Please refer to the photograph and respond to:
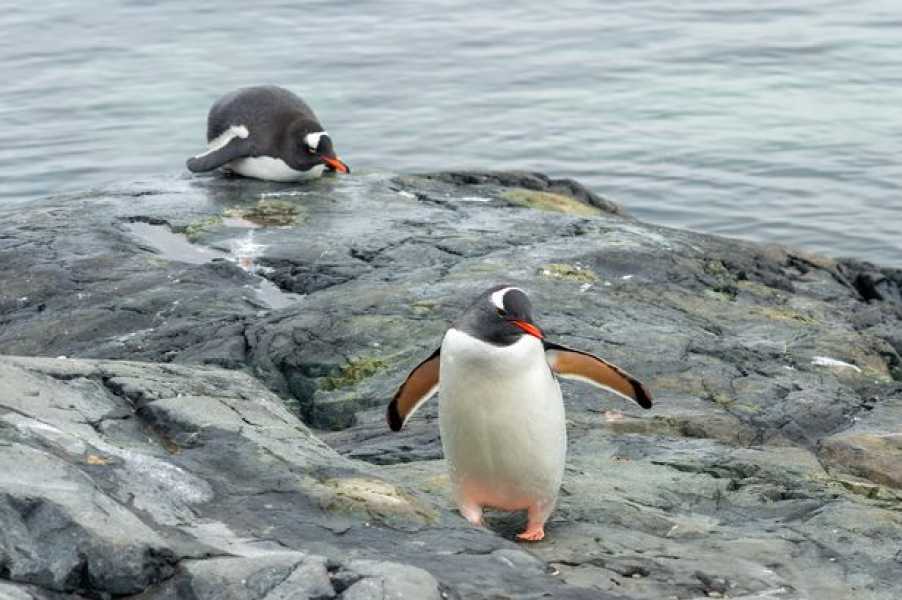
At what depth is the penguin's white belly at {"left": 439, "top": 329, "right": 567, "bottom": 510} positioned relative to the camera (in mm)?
6264

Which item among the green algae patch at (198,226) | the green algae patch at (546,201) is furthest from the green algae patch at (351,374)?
the green algae patch at (546,201)

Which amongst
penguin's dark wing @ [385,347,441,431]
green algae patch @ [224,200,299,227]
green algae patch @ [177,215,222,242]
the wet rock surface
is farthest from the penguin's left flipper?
penguin's dark wing @ [385,347,441,431]

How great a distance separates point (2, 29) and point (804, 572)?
64.1ft

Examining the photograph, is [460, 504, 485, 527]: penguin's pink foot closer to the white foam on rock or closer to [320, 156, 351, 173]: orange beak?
the white foam on rock

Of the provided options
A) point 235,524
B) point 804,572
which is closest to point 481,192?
point 804,572

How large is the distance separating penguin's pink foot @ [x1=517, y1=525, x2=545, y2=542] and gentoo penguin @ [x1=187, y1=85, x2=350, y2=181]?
19.4 feet

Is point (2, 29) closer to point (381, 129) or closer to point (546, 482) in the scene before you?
point (381, 129)

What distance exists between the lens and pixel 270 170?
11.8 metres

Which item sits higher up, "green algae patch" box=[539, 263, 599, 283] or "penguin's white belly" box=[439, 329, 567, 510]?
"penguin's white belly" box=[439, 329, 567, 510]

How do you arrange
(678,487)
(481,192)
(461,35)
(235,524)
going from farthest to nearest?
(461,35)
(481,192)
(678,487)
(235,524)

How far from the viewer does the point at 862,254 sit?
15.3 m

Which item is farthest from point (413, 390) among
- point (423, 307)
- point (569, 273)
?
point (569, 273)

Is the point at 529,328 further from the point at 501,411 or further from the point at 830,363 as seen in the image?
the point at 830,363

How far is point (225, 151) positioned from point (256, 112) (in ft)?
1.65
